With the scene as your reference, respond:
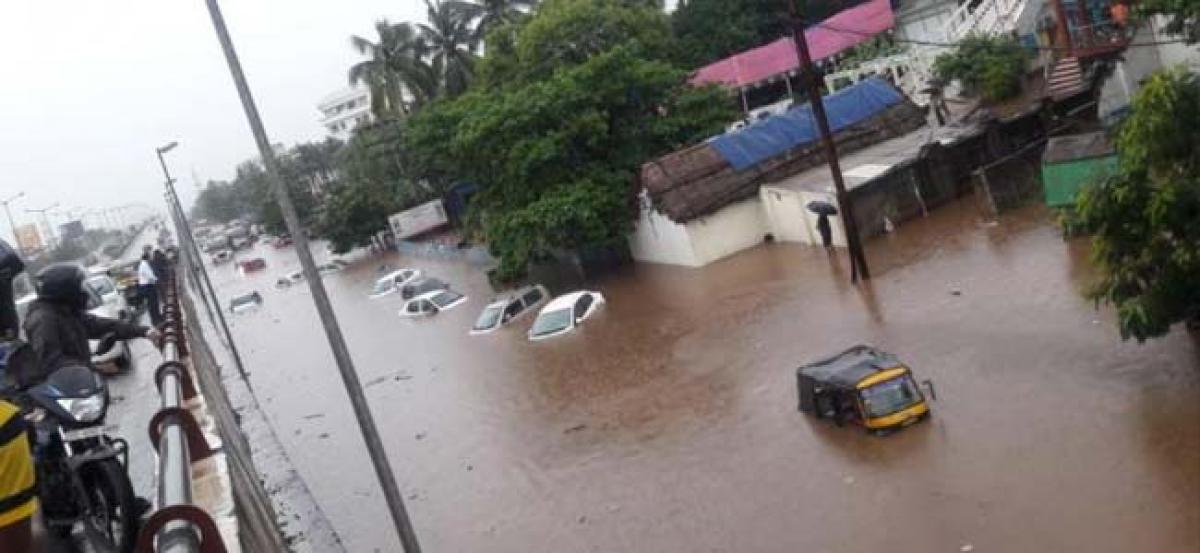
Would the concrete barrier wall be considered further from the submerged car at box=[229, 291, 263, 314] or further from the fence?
the submerged car at box=[229, 291, 263, 314]

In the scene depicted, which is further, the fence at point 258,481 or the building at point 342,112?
the building at point 342,112

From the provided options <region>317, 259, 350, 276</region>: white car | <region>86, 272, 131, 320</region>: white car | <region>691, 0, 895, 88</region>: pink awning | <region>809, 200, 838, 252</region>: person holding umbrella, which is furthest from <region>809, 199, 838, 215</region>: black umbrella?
<region>317, 259, 350, 276</region>: white car

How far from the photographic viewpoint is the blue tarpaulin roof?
1200 inches

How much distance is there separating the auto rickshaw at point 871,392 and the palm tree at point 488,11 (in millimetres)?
39770

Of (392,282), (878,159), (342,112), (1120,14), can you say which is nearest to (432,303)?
(392,282)

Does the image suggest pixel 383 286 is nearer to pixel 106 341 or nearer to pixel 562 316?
pixel 562 316

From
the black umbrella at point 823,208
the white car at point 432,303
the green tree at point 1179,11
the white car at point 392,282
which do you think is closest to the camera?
the green tree at point 1179,11

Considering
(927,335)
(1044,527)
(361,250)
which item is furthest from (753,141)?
(361,250)

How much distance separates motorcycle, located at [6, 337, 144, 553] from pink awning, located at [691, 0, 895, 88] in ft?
137

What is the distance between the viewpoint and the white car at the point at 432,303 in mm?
36469

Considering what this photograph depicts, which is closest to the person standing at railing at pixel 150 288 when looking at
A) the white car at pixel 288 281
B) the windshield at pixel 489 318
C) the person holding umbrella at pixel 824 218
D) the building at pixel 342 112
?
the windshield at pixel 489 318

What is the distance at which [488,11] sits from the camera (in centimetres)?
5225

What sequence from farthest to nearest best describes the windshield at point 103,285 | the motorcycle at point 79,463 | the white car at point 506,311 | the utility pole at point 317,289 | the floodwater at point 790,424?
the white car at point 506,311 < the windshield at point 103,285 < the floodwater at point 790,424 < the utility pole at point 317,289 < the motorcycle at point 79,463

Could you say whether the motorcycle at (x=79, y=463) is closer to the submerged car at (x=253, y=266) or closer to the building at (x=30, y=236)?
the building at (x=30, y=236)
